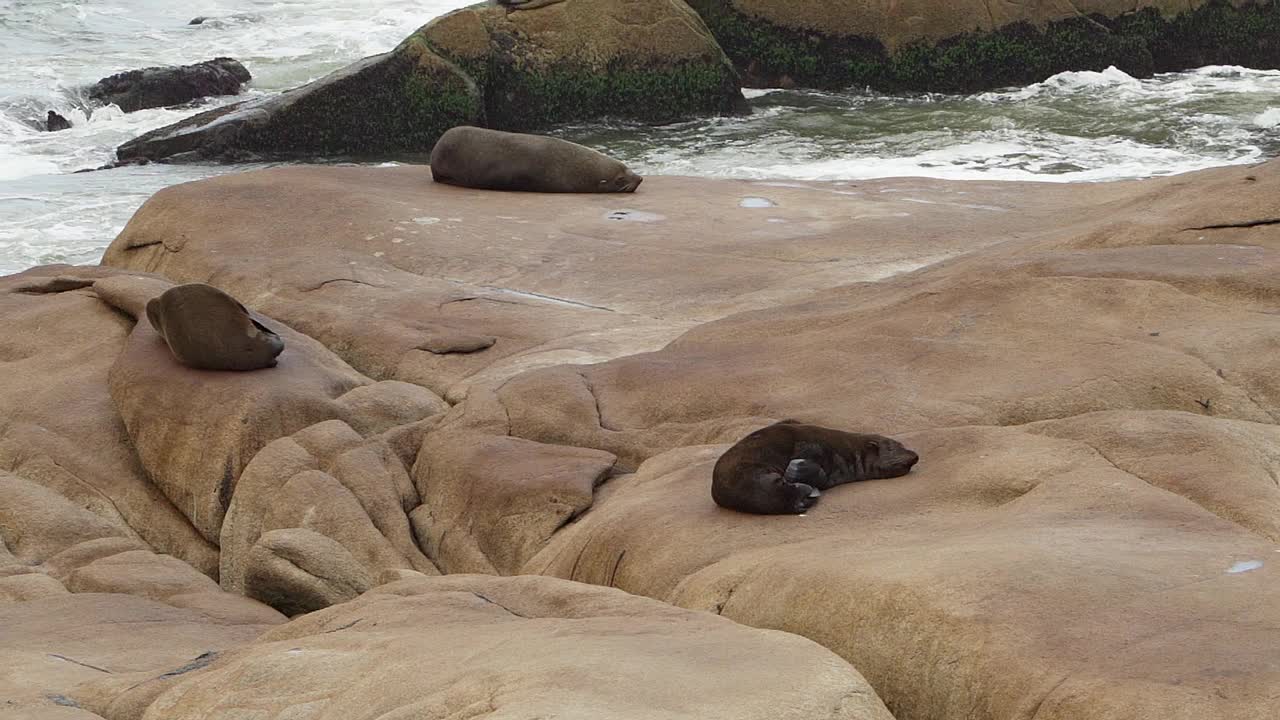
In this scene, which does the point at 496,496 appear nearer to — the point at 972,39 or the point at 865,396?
the point at 865,396

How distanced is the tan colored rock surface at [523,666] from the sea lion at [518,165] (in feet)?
26.3

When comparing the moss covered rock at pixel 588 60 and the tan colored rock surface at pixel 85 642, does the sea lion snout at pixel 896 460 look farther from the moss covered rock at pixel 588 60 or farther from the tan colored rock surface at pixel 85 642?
the moss covered rock at pixel 588 60

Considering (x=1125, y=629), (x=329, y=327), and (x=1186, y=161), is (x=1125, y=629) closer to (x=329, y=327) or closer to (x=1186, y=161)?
(x=329, y=327)

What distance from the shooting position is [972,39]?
20.0 metres

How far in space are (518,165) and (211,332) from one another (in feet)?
17.5

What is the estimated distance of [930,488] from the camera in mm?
5551

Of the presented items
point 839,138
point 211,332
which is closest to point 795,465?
point 211,332

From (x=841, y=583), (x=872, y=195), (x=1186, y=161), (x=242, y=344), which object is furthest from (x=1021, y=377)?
(x=1186, y=161)

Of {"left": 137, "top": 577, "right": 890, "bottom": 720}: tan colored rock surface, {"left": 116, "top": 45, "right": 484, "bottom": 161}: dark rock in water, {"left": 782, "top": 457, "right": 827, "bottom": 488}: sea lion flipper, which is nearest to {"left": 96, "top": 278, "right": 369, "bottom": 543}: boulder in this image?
{"left": 137, "top": 577, "right": 890, "bottom": 720}: tan colored rock surface

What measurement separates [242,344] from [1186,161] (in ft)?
37.6

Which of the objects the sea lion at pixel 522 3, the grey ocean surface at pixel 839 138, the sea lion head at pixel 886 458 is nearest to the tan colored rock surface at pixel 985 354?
the sea lion head at pixel 886 458

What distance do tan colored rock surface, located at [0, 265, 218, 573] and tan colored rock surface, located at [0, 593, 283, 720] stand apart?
3.41 ft

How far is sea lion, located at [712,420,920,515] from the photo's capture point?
5590 mm

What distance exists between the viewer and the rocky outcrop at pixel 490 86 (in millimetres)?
17328
